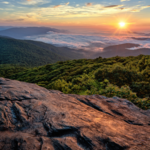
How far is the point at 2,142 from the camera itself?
206 inches

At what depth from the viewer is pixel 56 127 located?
6.10 metres

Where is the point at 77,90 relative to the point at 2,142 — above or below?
below

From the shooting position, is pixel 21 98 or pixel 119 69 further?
pixel 119 69

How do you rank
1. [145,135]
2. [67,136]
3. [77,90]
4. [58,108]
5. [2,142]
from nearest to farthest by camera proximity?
[2,142] → [67,136] → [145,135] → [58,108] → [77,90]

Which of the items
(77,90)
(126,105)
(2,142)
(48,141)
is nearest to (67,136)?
(48,141)

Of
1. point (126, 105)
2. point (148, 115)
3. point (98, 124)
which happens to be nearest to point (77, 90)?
point (126, 105)

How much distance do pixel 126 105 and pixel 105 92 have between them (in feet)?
20.5

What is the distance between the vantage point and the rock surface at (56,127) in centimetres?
527

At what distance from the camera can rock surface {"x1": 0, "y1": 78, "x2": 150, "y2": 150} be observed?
17.3 feet

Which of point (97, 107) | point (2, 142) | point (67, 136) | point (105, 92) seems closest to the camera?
point (2, 142)

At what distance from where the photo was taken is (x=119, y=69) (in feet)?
72.1

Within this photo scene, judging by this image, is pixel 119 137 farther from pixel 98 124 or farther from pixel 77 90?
pixel 77 90

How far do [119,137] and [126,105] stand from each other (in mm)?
5189

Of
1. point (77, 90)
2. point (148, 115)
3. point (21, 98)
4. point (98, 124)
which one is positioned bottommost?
point (77, 90)
